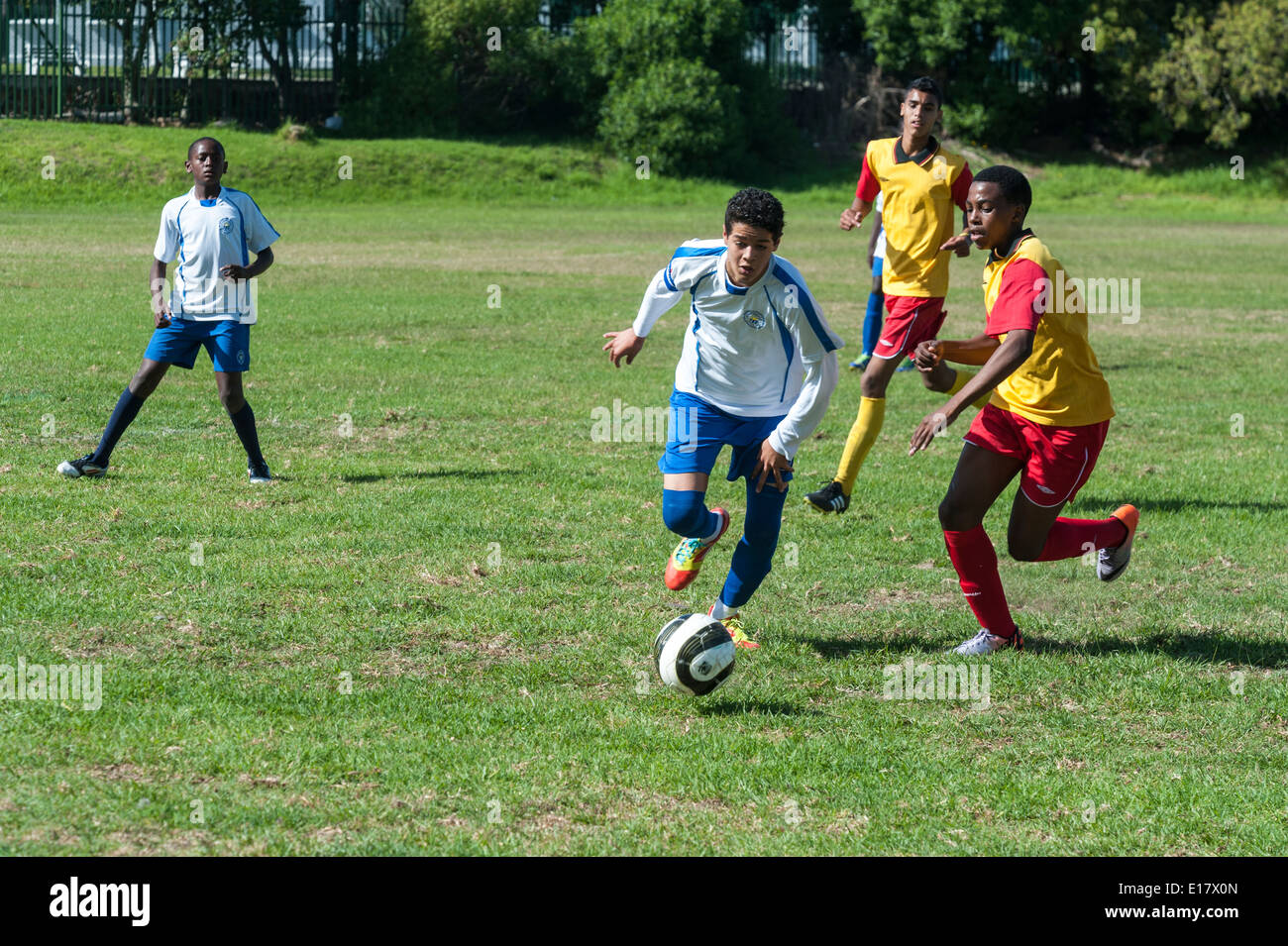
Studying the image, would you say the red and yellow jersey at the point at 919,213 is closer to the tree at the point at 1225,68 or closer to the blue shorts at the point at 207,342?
the blue shorts at the point at 207,342

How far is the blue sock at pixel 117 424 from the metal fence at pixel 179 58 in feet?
100

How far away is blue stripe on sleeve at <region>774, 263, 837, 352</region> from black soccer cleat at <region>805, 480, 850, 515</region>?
2.63 m

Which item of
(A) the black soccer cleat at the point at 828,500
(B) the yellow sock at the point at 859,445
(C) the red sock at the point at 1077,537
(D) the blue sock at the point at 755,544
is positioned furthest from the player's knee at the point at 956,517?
(B) the yellow sock at the point at 859,445

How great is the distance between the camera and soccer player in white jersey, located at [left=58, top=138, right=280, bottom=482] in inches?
360

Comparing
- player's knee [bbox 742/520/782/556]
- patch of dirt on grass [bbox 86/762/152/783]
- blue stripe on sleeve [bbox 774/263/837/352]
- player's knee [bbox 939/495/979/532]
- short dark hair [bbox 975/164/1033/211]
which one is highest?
short dark hair [bbox 975/164/1033/211]

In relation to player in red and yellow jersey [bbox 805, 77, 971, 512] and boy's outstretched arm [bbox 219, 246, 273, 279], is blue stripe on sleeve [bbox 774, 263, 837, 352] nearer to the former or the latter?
player in red and yellow jersey [bbox 805, 77, 971, 512]

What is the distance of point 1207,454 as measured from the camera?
1095 cm

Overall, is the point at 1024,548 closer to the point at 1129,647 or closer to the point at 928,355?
the point at 1129,647

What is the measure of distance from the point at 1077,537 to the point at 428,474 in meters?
4.53

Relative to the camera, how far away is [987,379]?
19.6ft

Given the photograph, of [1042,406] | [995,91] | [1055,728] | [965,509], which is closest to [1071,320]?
[1042,406]

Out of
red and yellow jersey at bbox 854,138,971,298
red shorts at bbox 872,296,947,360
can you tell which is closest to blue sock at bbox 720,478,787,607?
red shorts at bbox 872,296,947,360

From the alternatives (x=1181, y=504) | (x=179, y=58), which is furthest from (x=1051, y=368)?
(x=179, y=58)

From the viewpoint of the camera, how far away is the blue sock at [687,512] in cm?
633
